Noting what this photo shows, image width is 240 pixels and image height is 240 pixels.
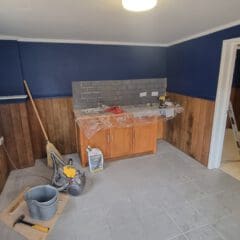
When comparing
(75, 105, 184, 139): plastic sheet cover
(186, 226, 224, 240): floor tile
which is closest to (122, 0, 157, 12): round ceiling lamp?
(75, 105, 184, 139): plastic sheet cover

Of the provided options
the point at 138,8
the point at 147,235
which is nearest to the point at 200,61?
the point at 138,8

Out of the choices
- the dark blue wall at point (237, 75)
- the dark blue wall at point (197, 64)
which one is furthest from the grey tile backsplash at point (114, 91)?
the dark blue wall at point (237, 75)

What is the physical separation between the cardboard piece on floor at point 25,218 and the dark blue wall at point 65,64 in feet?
5.34

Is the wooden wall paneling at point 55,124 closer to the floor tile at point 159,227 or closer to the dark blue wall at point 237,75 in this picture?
the floor tile at point 159,227

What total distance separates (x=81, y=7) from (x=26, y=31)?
1.24 metres

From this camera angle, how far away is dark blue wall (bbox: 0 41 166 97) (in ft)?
9.14

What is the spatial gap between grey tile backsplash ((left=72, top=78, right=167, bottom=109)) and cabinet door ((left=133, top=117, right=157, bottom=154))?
2.17ft

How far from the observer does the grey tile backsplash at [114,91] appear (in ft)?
11.3

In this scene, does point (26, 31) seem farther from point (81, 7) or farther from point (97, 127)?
point (97, 127)

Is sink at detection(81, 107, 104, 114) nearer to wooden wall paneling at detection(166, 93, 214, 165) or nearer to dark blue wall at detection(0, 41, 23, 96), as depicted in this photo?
dark blue wall at detection(0, 41, 23, 96)

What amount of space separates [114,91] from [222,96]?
6.23ft

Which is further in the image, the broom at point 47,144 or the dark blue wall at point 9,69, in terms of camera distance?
the broom at point 47,144

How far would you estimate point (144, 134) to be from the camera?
340 centimetres

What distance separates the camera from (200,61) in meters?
2.96
